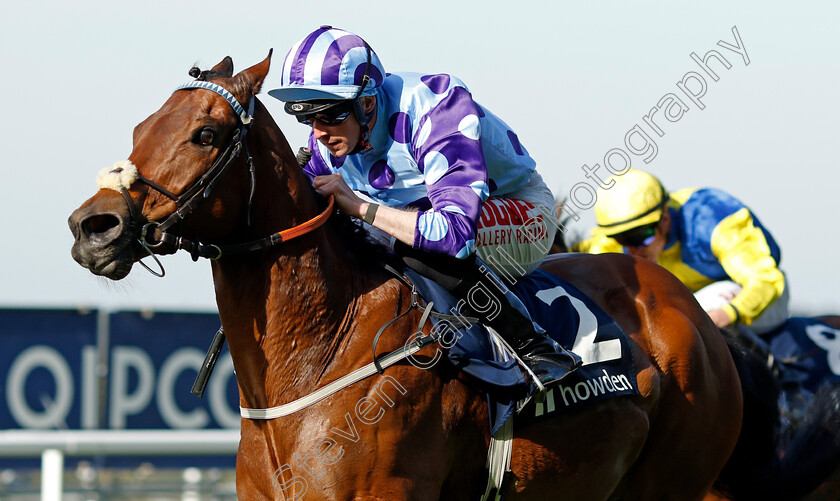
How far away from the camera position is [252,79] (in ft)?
9.30

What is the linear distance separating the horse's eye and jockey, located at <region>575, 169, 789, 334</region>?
2908 mm

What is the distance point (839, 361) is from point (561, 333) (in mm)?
2290

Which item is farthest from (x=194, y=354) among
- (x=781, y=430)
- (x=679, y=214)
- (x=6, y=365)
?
(x=781, y=430)

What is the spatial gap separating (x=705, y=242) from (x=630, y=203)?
0.44 meters

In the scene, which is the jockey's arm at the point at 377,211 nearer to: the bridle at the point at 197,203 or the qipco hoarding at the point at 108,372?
the bridle at the point at 197,203

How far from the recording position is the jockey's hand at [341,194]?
2.97 m

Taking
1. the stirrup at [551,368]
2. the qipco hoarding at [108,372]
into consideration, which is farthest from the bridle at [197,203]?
the qipco hoarding at [108,372]

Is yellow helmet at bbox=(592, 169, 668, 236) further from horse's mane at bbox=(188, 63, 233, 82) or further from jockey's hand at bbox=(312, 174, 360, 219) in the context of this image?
horse's mane at bbox=(188, 63, 233, 82)

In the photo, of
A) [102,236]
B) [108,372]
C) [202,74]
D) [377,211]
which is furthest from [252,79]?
[108,372]

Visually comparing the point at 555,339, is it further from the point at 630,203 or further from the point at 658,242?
the point at 658,242

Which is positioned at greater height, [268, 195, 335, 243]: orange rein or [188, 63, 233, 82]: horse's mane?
[188, 63, 233, 82]: horse's mane

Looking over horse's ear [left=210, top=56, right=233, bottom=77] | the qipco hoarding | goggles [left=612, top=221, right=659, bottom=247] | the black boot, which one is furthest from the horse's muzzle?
the qipco hoarding

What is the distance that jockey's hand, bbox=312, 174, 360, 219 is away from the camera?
117 inches

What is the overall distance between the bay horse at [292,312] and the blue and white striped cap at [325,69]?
0.14m
